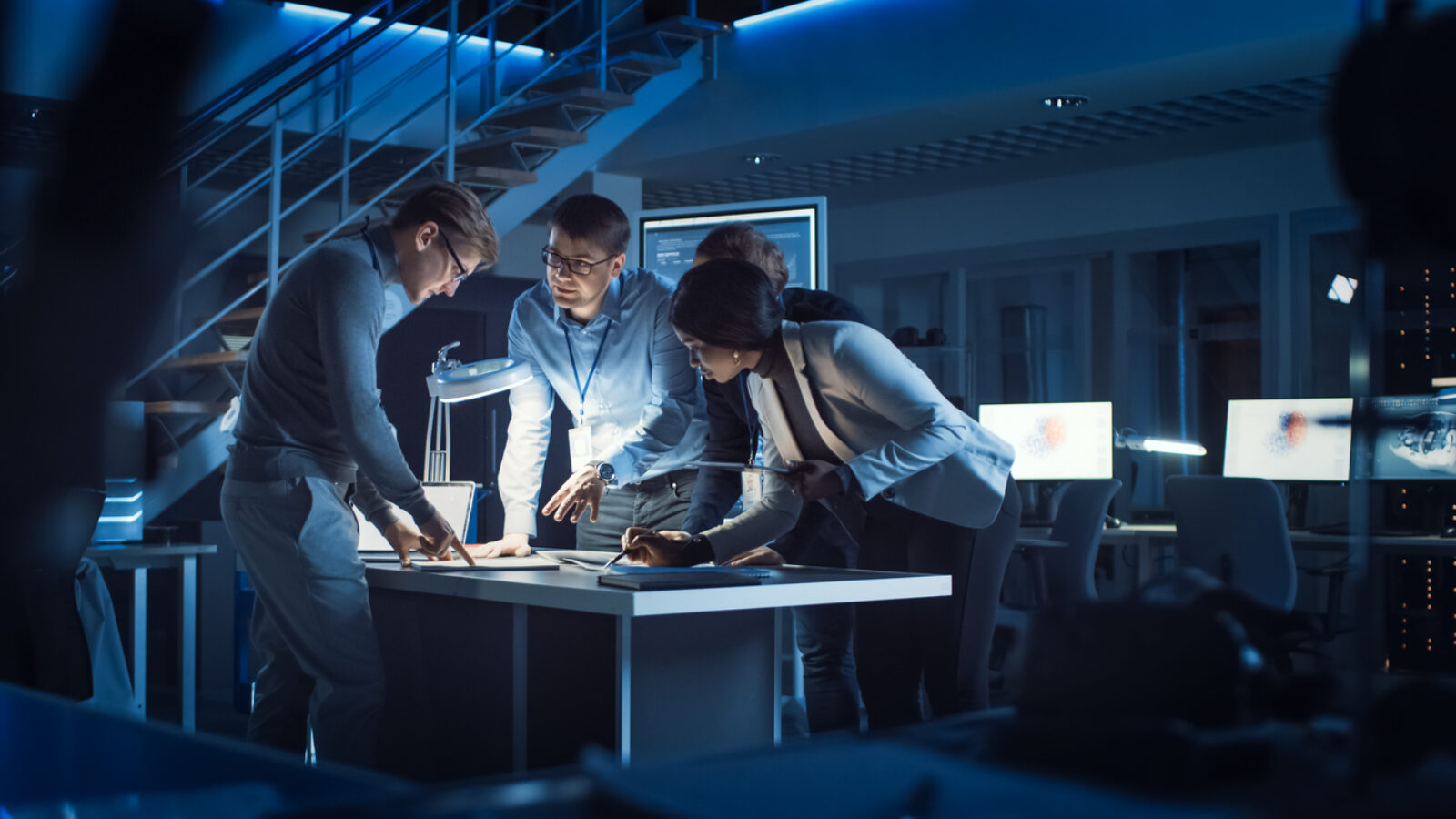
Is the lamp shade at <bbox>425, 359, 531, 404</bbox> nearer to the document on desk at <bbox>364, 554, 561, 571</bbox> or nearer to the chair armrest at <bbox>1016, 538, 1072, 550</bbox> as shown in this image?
the document on desk at <bbox>364, 554, 561, 571</bbox>

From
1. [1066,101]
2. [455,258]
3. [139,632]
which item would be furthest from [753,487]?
[1066,101]

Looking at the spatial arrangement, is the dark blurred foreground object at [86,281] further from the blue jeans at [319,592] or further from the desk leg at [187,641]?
the desk leg at [187,641]

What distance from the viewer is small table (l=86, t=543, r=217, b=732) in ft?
12.6

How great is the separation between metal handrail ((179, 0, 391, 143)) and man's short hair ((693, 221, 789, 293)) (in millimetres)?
2221

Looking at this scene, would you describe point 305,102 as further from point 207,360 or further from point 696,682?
point 696,682

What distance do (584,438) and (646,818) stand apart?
2.39 metres

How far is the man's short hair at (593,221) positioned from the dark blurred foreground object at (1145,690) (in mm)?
2091

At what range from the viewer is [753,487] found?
2.44m

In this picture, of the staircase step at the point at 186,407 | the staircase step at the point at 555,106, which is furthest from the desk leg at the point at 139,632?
the staircase step at the point at 555,106

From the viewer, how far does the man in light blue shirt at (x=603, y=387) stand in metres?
2.83

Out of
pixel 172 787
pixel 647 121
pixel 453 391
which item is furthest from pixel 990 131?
pixel 172 787

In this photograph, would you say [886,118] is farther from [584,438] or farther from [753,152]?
[584,438]

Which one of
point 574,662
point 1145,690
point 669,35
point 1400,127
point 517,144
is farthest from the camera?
point 669,35

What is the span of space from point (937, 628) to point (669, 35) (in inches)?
191
